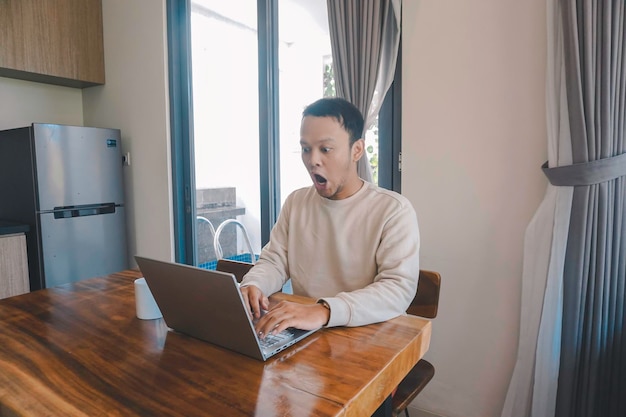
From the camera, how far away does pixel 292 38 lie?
8.18ft

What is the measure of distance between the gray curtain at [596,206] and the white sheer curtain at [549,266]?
40 millimetres

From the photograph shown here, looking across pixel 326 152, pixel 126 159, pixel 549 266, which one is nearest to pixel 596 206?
pixel 549 266

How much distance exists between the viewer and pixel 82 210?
2.81m

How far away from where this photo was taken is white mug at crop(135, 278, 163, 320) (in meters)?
1.05

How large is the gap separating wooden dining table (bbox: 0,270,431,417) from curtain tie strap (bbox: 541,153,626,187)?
0.82 meters

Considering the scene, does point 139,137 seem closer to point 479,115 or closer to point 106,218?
Answer: point 106,218

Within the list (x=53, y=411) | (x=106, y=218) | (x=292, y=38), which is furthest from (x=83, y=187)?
(x=53, y=411)

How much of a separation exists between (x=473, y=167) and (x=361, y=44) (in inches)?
30.4

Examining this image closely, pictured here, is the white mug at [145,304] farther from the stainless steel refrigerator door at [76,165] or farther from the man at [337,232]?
the stainless steel refrigerator door at [76,165]

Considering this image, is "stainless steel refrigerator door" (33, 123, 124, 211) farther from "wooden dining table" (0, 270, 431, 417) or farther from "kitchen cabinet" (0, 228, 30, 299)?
"wooden dining table" (0, 270, 431, 417)

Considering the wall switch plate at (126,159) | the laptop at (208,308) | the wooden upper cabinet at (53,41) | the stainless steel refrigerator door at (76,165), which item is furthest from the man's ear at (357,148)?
the wooden upper cabinet at (53,41)

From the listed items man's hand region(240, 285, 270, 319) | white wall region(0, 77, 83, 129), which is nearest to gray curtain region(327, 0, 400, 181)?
man's hand region(240, 285, 270, 319)

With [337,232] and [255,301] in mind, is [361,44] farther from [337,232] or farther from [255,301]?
[255,301]

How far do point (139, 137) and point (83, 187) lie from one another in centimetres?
54
